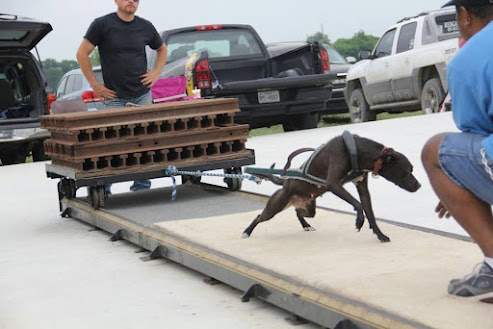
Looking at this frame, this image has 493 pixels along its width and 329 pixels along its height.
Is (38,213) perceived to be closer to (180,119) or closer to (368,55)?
(180,119)

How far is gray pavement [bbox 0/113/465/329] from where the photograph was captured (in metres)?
5.38

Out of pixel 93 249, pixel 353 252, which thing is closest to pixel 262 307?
pixel 353 252

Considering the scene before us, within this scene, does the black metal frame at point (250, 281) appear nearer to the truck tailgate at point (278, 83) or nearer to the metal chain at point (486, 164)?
the metal chain at point (486, 164)

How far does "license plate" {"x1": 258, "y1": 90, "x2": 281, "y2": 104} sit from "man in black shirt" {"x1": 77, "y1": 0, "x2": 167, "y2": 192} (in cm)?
640

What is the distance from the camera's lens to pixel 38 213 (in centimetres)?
1002

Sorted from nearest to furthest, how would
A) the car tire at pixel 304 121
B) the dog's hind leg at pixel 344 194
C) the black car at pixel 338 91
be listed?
the dog's hind leg at pixel 344 194 → the car tire at pixel 304 121 → the black car at pixel 338 91

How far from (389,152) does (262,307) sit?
48.3 inches

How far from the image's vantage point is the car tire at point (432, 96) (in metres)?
17.2

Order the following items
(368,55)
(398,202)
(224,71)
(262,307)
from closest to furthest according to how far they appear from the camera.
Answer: (262,307) < (398,202) < (224,71) < (368,55)

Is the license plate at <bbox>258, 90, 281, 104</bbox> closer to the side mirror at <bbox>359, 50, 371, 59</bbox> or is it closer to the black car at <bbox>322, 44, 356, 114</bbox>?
the side mirror at <bbox>359, 50, 371, 59</bbox>

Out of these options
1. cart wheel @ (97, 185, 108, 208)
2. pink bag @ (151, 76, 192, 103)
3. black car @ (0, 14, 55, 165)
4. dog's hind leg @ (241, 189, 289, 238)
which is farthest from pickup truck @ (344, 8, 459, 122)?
dog's hind leg @ (241, 189, 289, 238)

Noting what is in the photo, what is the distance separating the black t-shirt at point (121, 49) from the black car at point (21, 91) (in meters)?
5.68

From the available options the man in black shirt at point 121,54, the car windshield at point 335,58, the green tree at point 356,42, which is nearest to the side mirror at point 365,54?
the car windshield at point 335,58

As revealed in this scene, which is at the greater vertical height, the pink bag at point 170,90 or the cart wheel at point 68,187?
the pink bag at point 170,90
